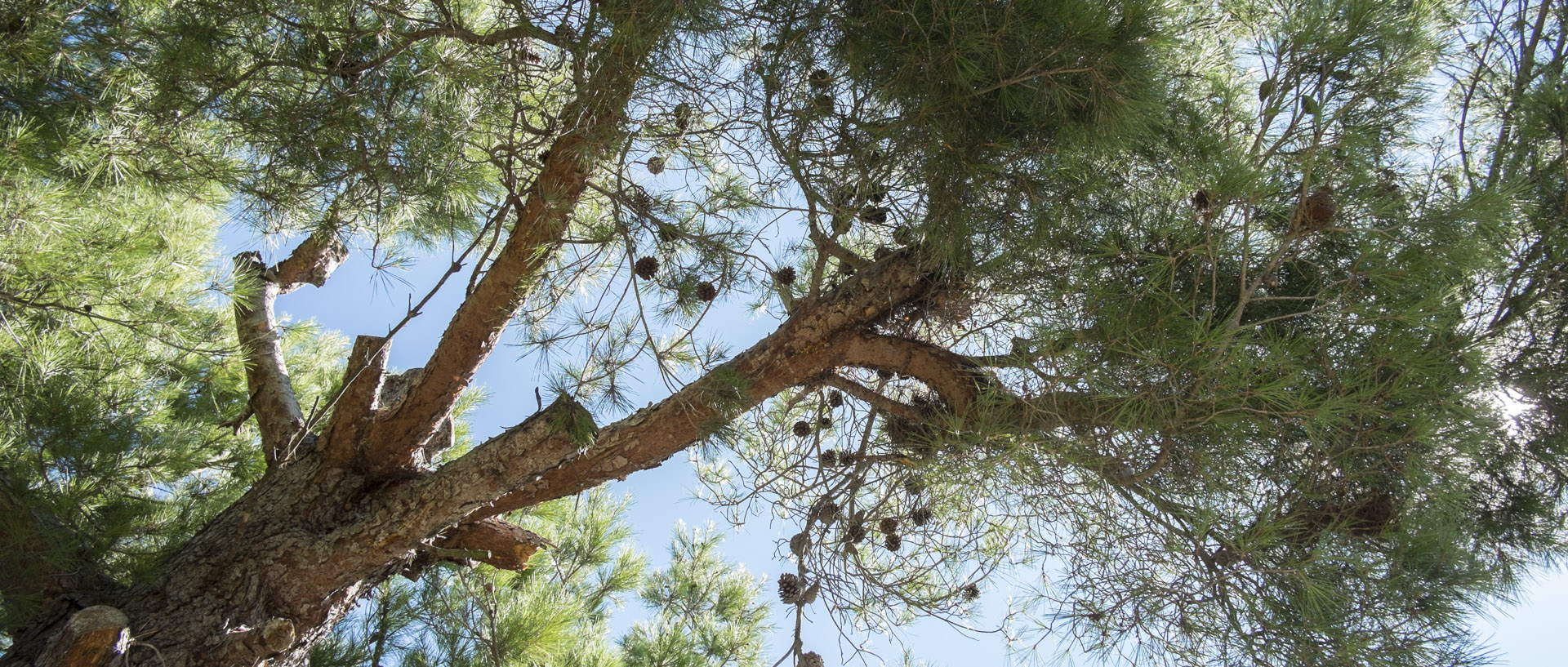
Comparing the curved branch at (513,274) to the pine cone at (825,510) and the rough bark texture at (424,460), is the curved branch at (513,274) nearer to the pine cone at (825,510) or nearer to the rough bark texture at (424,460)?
the rough bark texture at (424,460)

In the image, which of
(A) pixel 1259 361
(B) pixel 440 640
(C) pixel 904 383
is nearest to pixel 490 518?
(B) pixel 440 640

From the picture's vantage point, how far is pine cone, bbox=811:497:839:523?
5.83ft

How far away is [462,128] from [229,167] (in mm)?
545

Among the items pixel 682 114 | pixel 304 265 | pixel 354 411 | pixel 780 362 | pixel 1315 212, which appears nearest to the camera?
pixel 1315 212

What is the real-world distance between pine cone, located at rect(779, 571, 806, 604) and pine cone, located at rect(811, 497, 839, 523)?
0.43ft

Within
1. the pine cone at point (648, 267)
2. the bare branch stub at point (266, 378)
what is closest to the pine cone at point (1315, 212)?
the pine cone at point (648, 267)

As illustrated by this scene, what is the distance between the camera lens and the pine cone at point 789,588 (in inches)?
70.4

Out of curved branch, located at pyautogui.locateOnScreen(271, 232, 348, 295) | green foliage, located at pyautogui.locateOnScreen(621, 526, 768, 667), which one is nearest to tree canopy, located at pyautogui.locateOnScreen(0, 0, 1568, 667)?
curved branch, located at pyautogui.locateOnScreen(271, 232, 348, 295)

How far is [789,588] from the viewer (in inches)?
71.8

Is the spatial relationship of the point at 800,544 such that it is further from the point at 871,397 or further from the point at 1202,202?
the point at 1202,202

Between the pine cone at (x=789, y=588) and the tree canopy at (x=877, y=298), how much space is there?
0.08m

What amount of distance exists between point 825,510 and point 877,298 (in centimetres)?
45

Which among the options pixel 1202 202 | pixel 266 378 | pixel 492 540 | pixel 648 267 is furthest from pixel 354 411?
pixel 1202 202

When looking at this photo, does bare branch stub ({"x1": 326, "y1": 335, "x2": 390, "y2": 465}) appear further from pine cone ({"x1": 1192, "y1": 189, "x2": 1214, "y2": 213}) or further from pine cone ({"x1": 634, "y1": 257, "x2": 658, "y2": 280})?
pine cone ({"x1": 1192, "y1": 189, "x2": 1214, "y2": 213})
